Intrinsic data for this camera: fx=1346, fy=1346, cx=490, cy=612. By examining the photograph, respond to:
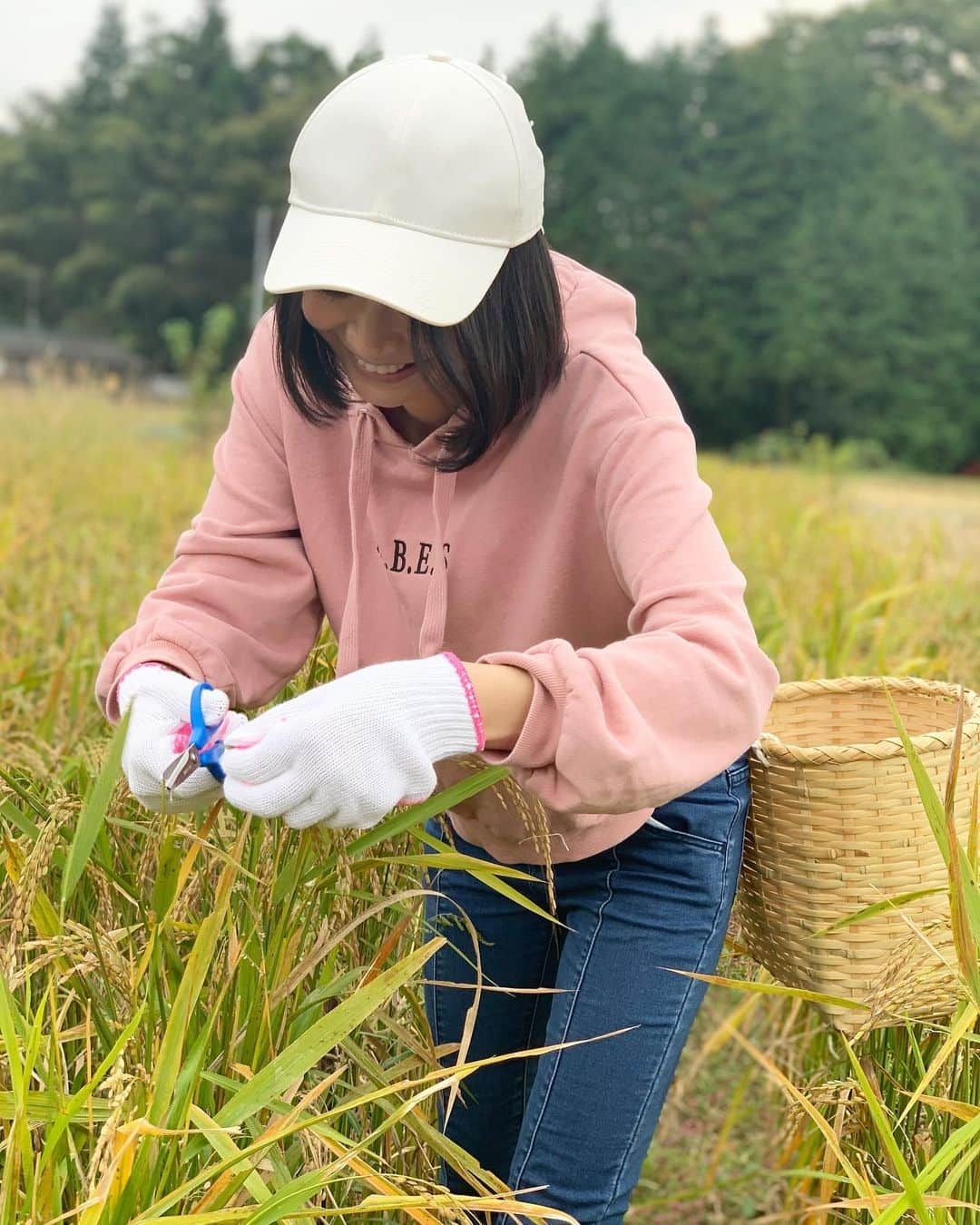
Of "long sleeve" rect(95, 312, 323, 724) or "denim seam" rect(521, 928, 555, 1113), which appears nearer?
"long sleeve" rect(95, 312, 323, 724)

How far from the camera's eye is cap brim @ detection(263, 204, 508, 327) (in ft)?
3.82

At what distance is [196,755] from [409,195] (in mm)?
527

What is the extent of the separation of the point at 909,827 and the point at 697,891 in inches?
9.5

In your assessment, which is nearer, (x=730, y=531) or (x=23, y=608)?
(x=23, y=608)

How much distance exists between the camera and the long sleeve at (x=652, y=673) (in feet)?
3.54

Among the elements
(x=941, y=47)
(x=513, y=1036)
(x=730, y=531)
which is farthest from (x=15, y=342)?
(x=513, y=1036)

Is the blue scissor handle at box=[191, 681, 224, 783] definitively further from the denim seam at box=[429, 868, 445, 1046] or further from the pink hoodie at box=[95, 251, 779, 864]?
the denim seam at box=[429, 868, 445, 1046]

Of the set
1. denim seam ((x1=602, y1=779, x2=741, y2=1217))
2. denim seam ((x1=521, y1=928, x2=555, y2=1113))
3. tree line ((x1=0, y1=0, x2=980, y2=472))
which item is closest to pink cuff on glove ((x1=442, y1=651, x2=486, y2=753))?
denim seam ((x1=602, y1=779, x2=741, y2=1217))

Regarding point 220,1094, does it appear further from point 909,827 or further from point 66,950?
point 909,827

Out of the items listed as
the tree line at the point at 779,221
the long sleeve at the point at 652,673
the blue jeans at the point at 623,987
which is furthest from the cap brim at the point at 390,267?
the tree line at the point at 779,221

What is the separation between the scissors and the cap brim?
38 centimetres

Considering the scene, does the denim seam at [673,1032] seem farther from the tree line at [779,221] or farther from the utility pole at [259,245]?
the utility pole at [259,245]

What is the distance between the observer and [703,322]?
31.4 m

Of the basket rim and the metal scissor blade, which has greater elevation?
the basket rim
